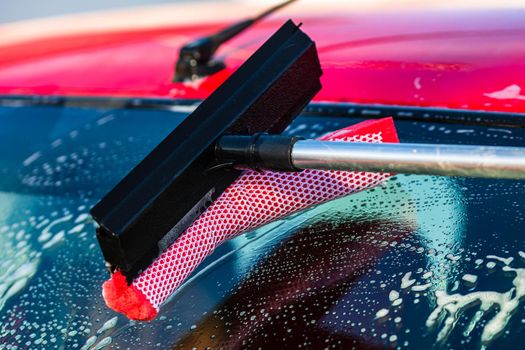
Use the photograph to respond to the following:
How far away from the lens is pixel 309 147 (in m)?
0.90

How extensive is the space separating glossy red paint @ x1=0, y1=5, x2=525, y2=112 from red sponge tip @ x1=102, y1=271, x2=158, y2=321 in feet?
1.85

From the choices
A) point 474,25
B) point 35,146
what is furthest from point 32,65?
point 474,25

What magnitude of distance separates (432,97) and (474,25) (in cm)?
28

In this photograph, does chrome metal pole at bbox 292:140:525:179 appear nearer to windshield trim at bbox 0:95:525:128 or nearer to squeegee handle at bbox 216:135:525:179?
squeegee handle at bbox 216:135:525:179

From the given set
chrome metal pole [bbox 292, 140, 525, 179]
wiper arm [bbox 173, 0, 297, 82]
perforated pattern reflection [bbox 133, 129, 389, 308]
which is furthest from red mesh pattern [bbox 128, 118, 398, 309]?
wiper arm [bbox 173, 0, 297, 82]

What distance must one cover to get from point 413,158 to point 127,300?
361 millimetres

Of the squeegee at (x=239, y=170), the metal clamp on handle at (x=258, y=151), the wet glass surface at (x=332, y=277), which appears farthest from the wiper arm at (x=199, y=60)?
the metal clamp on handle at (x=258, y=151)

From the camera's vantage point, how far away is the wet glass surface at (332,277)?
0.88 meters

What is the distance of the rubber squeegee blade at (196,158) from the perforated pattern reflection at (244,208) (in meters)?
0.02

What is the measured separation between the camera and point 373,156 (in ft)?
2.82

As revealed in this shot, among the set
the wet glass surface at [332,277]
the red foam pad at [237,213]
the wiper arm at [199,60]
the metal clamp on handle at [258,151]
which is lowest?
the wet glass surface at [332,277]

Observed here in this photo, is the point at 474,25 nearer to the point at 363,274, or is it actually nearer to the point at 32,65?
the point at 363,274

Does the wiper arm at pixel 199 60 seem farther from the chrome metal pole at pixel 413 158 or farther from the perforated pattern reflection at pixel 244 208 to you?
the chrome metal pole at pixel 413 158

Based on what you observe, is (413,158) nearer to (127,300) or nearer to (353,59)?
(127,300)
